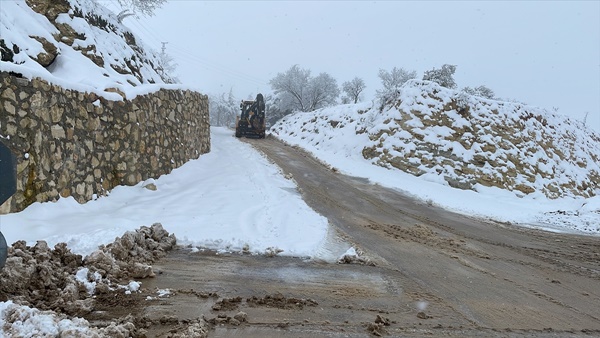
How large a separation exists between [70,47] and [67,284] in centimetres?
751

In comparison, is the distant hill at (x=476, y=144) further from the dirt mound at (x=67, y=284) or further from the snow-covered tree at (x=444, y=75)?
the dirt mound at (x=67, y=284)

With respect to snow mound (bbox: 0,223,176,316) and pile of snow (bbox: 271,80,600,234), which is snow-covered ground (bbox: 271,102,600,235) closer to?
pile of snow (bbox: 271,80,600,234)

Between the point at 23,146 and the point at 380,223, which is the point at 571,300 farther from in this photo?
the point at 23,146

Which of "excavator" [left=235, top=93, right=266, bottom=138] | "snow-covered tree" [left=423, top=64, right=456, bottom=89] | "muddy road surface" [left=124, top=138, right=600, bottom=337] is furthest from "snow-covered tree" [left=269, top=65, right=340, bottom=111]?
"muddy road surface" [left=124, top=138, right=600, bottom=337]

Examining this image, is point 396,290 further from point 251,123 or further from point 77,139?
point 251,123

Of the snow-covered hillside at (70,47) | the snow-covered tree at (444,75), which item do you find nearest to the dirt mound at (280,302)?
the snow-covered hillside at (70,47)

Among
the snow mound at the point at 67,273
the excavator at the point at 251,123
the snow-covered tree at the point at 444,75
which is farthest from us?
the excavator at the point at 251,123

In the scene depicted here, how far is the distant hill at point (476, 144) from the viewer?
14.8 m

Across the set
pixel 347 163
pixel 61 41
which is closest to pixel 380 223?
pixel 61 41

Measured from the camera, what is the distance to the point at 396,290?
4367 millimetres

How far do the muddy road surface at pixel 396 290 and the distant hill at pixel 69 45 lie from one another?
14.4 ft

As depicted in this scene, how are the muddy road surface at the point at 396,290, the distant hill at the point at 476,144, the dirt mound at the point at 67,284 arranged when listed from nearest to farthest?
the dirt mound at the point at 67,284 < the muddy road surface at the point at 396,290 < the distant hill at the point at 476,144

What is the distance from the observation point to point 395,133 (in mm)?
17312

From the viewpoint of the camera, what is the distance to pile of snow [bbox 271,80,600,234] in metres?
12.8
